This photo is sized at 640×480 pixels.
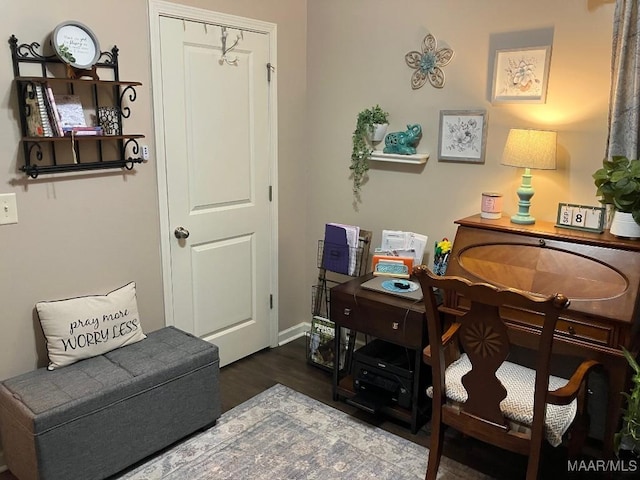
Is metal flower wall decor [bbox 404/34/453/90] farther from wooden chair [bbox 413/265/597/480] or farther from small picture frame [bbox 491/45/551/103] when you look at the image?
wooden chair [bbox 413/265/597/480]

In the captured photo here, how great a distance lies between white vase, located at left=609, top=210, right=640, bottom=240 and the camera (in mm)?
2203

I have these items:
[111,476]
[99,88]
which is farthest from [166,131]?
[111,476]

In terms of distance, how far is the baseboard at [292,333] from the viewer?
3729 mm

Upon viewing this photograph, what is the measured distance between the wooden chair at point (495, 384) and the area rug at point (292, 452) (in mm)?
302

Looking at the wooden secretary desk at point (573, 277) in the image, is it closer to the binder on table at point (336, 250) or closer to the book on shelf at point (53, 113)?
the binder on table at point (336, 250)

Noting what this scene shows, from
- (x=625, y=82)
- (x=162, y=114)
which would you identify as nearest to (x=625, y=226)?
(x=625, y=82)

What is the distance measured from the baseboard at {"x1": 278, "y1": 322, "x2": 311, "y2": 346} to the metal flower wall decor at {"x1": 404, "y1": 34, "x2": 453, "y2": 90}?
183 centimetres

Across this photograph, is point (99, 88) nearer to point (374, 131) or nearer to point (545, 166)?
point (374, 131)

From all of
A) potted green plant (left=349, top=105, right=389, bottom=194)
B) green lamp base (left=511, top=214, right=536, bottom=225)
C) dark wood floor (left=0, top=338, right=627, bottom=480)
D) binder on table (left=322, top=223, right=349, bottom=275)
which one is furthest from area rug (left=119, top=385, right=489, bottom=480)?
potted green plant (left=349, top=105, right=389, bottom=194)

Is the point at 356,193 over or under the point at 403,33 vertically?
under

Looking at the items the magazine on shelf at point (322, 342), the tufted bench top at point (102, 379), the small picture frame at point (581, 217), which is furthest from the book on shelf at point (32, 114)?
the small picture frame at point (581, 217)

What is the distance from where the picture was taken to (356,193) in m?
3.42

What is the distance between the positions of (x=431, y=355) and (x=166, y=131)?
176cm

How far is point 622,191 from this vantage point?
7.06 ft
